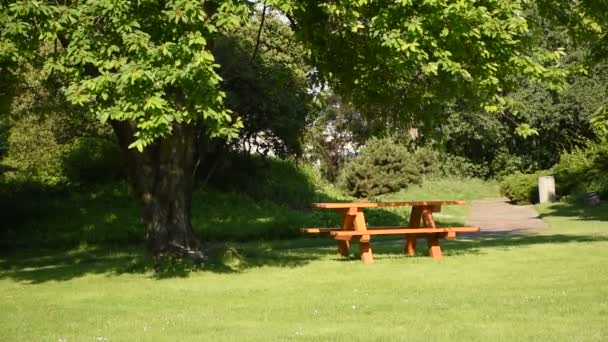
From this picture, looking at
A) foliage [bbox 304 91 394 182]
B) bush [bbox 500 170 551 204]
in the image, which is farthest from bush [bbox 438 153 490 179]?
bush [bbox 500 170 551 204]

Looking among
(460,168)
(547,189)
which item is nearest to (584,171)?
(547,189)

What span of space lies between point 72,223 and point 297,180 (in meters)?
12.3

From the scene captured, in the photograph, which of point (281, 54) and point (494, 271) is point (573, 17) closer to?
point (494, 271)

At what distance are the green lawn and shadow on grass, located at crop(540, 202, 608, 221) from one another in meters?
8.86

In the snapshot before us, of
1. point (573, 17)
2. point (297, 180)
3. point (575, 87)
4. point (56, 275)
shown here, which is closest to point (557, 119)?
point (575, 87)

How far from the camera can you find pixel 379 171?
139ft

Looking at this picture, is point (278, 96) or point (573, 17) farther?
point (278, 96)

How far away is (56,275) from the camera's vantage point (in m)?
15.5

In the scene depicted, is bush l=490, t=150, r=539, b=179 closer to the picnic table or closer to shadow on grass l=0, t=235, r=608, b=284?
shadow on grass l=0, t=235, r=608, b=284

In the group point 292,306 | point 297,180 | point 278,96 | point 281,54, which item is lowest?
point 292,306

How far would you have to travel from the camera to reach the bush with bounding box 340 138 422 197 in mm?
41938

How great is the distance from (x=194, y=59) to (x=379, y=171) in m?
30.8

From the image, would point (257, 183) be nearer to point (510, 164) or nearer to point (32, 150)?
point (32, 150)

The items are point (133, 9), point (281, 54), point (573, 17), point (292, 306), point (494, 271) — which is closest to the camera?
point (292, 306)
